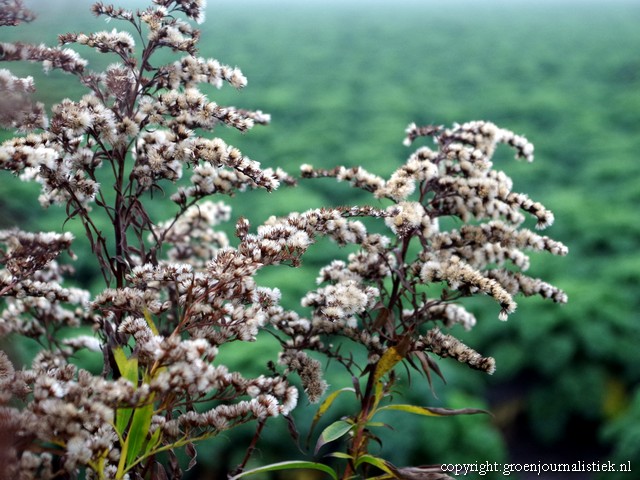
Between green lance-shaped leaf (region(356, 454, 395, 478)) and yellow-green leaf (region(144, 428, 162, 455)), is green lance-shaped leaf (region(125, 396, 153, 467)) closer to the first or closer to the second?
yellow-green leaf (region(144, 428, 162, 455))

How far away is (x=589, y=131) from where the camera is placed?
10344 mm

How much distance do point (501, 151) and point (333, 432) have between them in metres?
9.02

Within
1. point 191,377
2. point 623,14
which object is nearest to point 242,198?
point 191,377

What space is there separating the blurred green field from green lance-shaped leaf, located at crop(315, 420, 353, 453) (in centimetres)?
71

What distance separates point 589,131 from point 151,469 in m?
10.1

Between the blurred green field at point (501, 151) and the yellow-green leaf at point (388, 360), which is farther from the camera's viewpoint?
the blurred green field at point (501, 151)

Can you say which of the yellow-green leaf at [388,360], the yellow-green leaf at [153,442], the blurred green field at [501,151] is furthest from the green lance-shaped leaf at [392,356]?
the blurred green field at [501,151]

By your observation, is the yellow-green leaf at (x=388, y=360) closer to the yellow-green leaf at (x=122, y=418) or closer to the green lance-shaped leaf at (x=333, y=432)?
the green lance-shaped leaf at (x=333, y=432)

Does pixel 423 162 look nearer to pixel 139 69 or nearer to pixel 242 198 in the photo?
pixel 139 69

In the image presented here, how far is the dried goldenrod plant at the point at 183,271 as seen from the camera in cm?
110

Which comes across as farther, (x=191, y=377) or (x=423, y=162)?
(x=423, y=162)

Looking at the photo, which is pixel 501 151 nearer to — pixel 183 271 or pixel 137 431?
pixel 183 271

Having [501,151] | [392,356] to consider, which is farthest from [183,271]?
[501,151]

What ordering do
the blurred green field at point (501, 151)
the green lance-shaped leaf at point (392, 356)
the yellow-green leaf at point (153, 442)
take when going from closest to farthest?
the yellow-green leaf at point (153, 442) < the green lance-shaped leaf at point (392, 356) < the blurred green field at point (501, 151)
